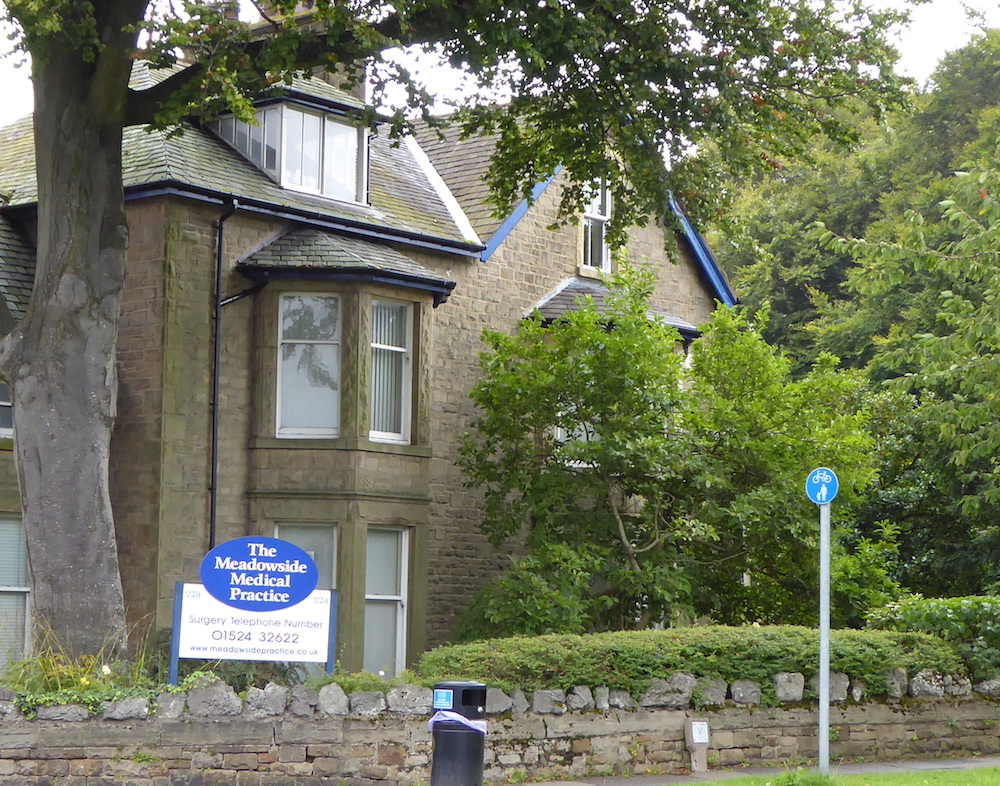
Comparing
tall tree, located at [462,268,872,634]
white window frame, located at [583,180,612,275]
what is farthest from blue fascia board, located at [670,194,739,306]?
tall tree, located at [462,268,872,634]

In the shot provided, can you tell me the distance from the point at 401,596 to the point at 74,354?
22.6 feet

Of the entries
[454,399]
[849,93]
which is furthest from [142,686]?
[849,93]

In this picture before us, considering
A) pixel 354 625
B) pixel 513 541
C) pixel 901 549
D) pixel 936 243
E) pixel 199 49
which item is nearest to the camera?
pixel 199 49

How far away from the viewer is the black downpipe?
59.8 feet

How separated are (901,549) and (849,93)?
1250 centimetres

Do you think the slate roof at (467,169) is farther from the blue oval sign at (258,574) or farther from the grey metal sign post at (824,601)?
the grey metal sign post at (824,601)

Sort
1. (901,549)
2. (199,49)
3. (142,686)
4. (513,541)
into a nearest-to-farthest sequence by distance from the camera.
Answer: (142,686) → (199,49) → (513,541) → (901,549)

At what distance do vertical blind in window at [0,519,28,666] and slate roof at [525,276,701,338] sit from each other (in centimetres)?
826

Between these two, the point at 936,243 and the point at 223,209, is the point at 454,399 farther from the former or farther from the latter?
the point at 936,243

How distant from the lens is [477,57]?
48.7 ft

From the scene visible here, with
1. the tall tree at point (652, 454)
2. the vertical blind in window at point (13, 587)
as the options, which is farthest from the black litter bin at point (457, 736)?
the vertical blind in window at point (13, 587)

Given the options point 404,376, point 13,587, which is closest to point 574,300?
point 404,376

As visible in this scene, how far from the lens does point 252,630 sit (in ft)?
43.4

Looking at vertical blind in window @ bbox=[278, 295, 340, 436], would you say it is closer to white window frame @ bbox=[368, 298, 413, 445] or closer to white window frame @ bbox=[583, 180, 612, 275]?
white window frame @ bbox=[368, 298, 413, 445]
